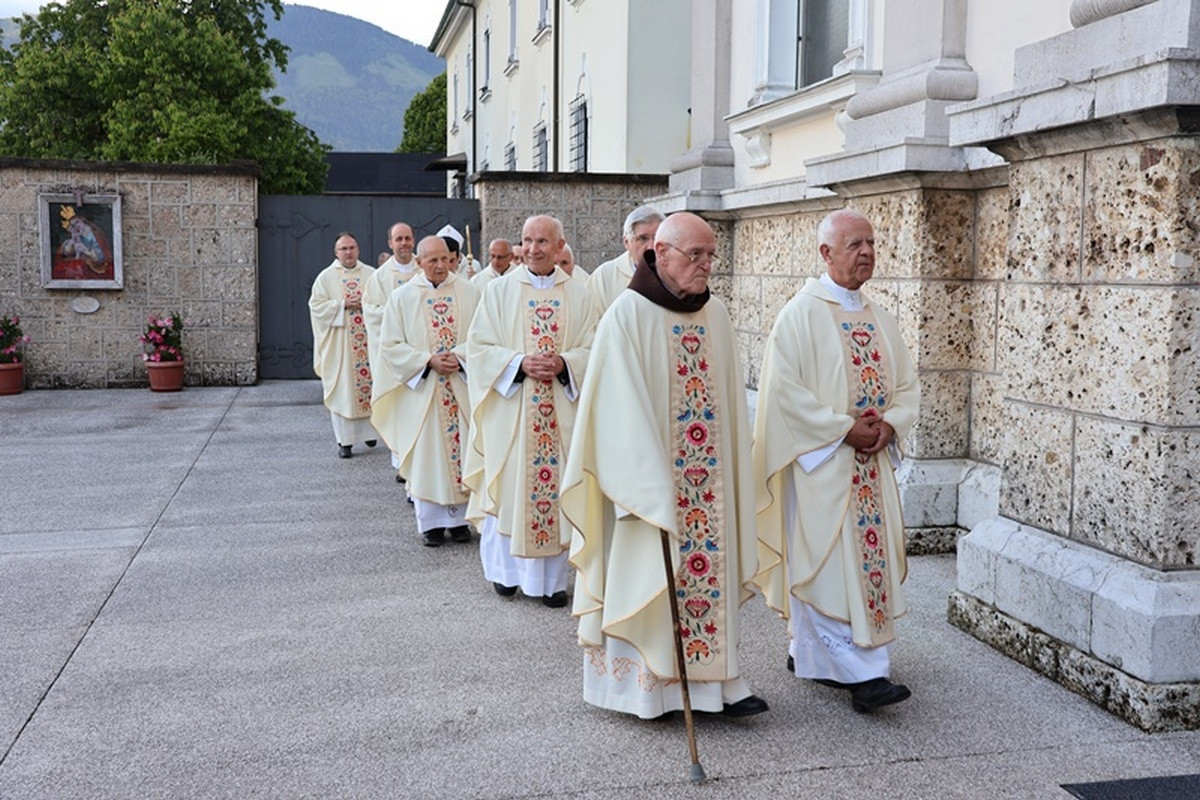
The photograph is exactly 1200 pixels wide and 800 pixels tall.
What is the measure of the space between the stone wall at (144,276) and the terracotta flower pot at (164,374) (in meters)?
0.42

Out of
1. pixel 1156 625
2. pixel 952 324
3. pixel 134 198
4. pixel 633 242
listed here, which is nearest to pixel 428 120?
pixel 134 198

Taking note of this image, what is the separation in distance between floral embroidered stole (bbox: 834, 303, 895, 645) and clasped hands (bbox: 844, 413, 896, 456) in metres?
0.04

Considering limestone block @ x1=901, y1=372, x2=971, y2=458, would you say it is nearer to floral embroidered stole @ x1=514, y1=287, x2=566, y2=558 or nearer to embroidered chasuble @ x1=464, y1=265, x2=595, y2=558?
embroidered chasuble @ x1=464, y1=265, x2=595, y2=558

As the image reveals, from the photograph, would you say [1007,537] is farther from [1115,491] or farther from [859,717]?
[859,717]

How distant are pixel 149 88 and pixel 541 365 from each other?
81.8ft

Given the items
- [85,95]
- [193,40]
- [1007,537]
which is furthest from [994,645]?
[85,95]

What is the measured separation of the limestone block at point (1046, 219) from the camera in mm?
4691

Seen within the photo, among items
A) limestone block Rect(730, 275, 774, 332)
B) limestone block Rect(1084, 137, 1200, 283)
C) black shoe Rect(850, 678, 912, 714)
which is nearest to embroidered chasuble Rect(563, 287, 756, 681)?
black shoe Rect(850, 678, 912, 714)

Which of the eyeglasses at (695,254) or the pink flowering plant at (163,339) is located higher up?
the eyeglasses at (695,254)

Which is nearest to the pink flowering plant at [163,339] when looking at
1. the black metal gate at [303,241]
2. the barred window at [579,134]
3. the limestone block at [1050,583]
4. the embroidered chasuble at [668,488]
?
the black metal gate at [303,241]

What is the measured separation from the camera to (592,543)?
4.31 m

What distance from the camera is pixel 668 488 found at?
407cm

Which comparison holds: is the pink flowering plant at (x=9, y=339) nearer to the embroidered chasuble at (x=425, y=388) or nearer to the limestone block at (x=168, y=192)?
the limestone block at (x=168, y=192)

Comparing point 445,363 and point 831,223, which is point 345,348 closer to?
point 445,363
